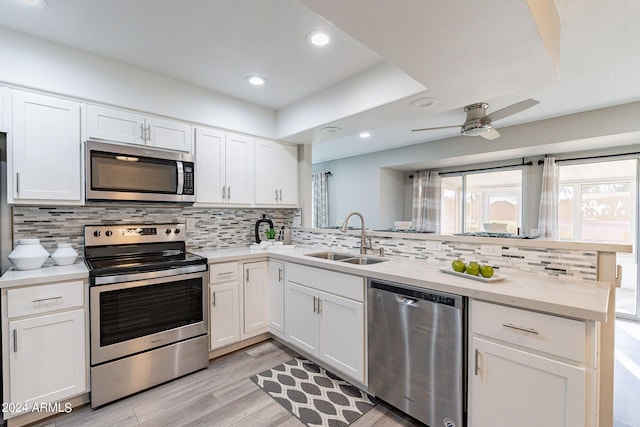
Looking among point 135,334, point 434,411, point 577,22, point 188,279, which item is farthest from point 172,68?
point 434,411

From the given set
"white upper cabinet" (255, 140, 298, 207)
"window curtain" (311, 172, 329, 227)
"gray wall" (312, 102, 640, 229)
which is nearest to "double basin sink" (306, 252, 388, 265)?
"white upper cabinet" (255, 140, 298, 207)

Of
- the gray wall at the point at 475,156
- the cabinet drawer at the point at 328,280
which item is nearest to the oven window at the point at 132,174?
the cabinet drawer at the point at 328,280

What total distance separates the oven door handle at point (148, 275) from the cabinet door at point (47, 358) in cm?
24

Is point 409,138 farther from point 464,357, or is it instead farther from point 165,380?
point 165,380

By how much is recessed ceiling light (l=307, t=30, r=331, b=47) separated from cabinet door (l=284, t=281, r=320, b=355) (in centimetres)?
190

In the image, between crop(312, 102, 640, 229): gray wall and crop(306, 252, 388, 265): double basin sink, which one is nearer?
crop(306, 252, 388, 265): double basin sink

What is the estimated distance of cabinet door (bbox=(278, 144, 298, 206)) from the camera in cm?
346

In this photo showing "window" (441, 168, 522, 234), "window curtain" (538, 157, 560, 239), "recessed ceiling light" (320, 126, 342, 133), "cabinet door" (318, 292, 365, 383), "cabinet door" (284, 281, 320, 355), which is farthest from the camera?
"window" (441, 168, 522, 234)

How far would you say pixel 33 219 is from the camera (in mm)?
2186

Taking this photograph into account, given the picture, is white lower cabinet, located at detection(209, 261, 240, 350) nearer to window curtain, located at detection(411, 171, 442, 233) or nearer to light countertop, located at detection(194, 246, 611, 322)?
light countertop, located at detection(194, 246, 611, 322)

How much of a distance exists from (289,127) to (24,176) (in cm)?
219

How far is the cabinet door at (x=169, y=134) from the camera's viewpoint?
98.0 inches

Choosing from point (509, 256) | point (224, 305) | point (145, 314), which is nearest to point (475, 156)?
point (509, 256)

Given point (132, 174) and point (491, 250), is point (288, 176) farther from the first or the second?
point (491, 250)
